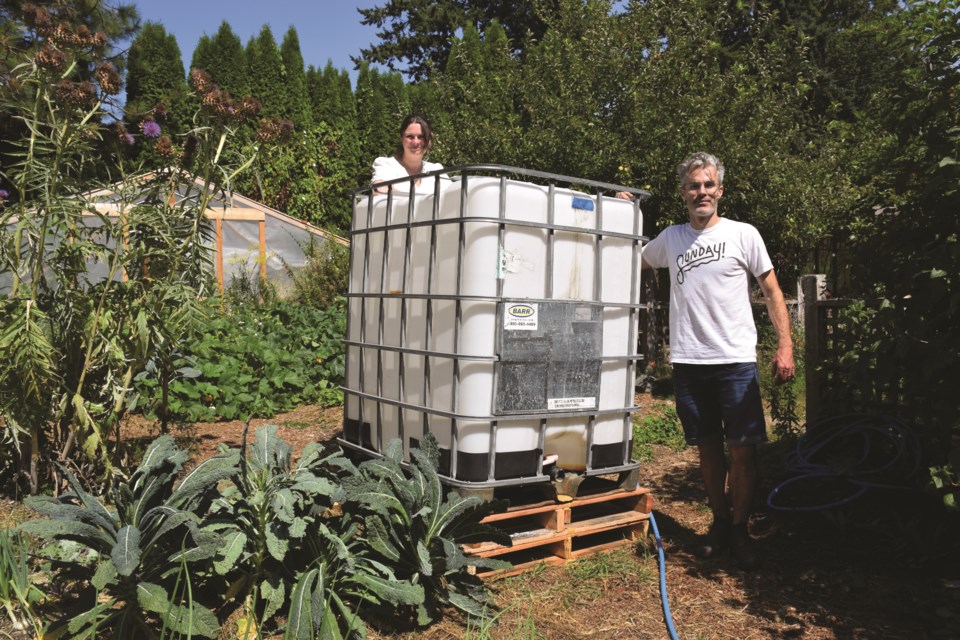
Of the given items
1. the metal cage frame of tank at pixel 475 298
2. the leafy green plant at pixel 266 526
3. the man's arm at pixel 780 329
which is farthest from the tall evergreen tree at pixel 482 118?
the leafy green plant at pixel 266 526

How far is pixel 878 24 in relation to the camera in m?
3.50

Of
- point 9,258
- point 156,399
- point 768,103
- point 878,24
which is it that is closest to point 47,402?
point 9,258

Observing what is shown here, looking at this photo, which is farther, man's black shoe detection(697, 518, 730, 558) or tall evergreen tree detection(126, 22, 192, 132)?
tall evergreen tree detection(126, 22, 192, 132)

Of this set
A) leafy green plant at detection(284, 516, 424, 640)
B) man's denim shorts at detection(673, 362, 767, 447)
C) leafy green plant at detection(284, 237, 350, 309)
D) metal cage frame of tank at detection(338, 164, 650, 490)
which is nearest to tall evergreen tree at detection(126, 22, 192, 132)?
leafy green plant at detection(284, 237, 350, 309)

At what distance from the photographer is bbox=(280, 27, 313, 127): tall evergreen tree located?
44.5 feet

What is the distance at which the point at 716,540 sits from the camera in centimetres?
333

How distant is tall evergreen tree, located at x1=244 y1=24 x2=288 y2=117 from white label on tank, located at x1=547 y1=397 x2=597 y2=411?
38.7 ft

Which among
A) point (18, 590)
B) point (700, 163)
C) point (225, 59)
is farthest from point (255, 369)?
point (225, 59)

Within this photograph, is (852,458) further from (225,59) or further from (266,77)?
(225,59)

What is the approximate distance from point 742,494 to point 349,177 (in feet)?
38.4

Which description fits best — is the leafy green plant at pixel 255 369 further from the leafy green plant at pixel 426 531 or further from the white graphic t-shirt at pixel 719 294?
the white graphic t-shirt at pixel 719 294

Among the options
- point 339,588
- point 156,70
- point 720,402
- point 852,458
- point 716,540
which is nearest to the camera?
point 339,588

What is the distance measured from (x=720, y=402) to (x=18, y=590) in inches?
105

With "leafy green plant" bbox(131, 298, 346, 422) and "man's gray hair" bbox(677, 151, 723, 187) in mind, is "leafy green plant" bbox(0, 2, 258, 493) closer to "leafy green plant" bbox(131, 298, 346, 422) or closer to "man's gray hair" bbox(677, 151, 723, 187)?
"leafy green plant" bbox(131, 298, 346, 422)
